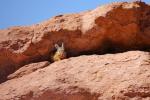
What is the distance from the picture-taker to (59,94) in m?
5.99

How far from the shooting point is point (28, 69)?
7160mm

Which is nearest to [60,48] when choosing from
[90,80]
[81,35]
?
[81,35]

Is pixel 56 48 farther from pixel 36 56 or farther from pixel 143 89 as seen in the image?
pixel 143 89

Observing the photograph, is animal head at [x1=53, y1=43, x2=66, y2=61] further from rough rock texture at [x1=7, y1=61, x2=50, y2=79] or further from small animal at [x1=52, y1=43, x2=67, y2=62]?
rough rock texture at [x1=7, y1=61, x2=50, y2=79]

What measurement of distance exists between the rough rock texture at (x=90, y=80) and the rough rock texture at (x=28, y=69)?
360 mm

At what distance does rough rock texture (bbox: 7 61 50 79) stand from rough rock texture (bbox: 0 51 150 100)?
1.18ft

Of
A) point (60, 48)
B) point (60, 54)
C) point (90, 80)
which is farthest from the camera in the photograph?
point (60, 48)

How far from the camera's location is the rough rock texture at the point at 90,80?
18.2 ft

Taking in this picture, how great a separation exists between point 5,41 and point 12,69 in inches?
26.0

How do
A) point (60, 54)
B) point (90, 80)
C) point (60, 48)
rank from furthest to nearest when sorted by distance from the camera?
1. point (60, 48)
2. point (60, 54)
3. point (90, 80)

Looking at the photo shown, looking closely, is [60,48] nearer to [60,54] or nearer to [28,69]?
[60,54]

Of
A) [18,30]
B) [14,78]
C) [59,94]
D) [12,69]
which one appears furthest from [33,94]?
[18,30]

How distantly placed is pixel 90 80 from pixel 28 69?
1738 millimetres

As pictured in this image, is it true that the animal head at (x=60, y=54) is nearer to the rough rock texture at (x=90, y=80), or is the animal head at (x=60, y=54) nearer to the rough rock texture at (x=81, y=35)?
the rough rock texture at (x=81, y=35)
